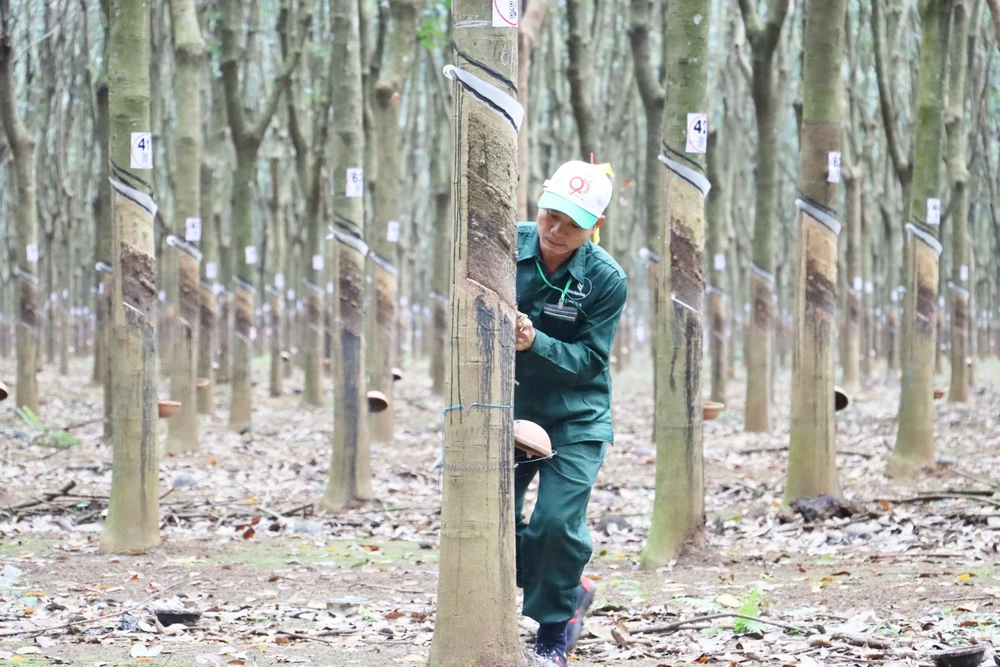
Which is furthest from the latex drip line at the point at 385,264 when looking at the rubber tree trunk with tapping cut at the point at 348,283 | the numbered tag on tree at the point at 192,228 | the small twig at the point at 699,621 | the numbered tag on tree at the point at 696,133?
the small twig at the point at 699,621

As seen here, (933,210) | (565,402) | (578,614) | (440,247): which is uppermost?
(440,247)

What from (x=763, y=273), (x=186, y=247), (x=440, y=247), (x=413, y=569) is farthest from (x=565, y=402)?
(x=440, y=247)

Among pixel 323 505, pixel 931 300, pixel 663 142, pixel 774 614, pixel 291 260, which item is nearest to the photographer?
pixel 774 614

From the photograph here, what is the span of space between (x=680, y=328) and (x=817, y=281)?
153 centimetres

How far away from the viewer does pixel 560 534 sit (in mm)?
4273

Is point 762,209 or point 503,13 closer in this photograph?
point 503,13

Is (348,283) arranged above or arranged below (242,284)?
below

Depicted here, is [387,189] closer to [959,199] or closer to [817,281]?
[817,281]

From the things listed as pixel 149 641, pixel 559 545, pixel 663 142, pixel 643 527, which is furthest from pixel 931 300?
pixel 149 641

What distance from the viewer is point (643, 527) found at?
7891 mm

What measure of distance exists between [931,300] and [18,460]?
7.90 metres

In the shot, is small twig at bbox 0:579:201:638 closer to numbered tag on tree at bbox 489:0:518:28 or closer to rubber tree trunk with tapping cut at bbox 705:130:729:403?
numbered tag on tree at bbox 489:0:518:28

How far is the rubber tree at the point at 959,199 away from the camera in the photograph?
1287cm

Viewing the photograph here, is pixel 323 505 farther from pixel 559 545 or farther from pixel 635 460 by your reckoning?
pixel 559 545
